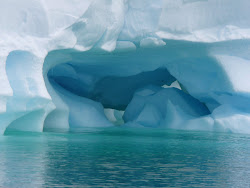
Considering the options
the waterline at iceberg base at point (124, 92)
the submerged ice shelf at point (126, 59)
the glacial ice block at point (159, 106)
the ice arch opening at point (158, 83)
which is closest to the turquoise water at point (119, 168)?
the waterline at iceberg base at point (124, 92)

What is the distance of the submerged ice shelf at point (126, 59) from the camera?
701 cm

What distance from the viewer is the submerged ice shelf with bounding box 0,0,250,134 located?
7.01m

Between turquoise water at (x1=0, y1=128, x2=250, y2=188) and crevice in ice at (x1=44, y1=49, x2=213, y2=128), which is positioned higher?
crevice in ice at (x1=44, y1=49, x2=213, y2=128)

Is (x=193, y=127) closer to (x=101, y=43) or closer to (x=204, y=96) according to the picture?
(x=204, y=96)

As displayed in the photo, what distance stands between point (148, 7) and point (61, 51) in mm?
2527

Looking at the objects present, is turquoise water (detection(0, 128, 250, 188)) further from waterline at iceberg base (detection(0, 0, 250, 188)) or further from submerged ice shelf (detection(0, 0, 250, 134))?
submerged ice shelf (detection(0, 0, 250, 134))

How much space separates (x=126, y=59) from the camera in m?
11.4

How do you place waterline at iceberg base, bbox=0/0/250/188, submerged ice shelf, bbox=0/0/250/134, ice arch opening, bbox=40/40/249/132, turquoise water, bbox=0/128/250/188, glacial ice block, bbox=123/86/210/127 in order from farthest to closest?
glacial ice block, bbox=123/86/210/127, ice arch opening, bbox=40/40/249/132, submerged ice shelf, bbox=0/0/250/134, waterline at iceberg base, bbox=0/0/250/188, turquoise water, bbox=0/128/250/188

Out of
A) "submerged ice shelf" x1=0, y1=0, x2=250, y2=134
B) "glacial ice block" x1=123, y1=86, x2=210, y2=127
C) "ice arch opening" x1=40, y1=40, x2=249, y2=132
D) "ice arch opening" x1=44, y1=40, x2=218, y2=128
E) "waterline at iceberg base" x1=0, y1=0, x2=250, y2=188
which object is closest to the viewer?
"waterline at iceberg base" x1=0, y1=0, x2=250, y2=188

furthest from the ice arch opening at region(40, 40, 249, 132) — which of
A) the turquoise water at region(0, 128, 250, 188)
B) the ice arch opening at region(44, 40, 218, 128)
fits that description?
the turquoise water at region(0, 128, 250, 188)

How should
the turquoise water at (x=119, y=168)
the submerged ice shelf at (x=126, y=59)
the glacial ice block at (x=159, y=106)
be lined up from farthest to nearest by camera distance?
the glacial ice block at (x=159, y=106) < the submerged ice shelf at (x=126, y=59) < the turquoise water at (x=119, y=168)

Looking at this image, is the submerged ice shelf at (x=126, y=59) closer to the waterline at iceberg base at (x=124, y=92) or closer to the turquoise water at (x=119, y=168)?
the waterline at iceberg base at (x=124, y=92)

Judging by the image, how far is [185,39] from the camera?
9.99 meters

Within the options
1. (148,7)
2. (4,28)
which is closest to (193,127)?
(148,7)
